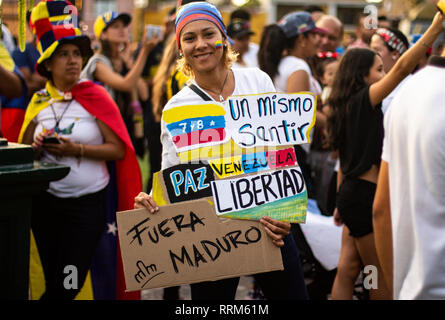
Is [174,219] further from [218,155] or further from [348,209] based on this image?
[348,209]

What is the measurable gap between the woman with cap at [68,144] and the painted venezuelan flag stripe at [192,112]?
1.31m

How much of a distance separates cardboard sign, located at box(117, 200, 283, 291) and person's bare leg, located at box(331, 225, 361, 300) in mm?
1519

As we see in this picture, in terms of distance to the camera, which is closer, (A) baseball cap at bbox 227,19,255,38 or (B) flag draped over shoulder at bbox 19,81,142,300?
(B) flag draped over shoulder at bbox 19,81,142,300

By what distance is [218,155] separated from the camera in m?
2.43

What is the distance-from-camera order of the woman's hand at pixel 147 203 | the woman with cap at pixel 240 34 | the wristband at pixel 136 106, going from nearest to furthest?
the woman's hand at pixel 147 203 → the wristband at pixel 136 106 → the woman with cap at pixel 240 34

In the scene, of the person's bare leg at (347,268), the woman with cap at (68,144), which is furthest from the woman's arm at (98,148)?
the person's bare leg at (347,268)

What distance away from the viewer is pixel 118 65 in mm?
5629

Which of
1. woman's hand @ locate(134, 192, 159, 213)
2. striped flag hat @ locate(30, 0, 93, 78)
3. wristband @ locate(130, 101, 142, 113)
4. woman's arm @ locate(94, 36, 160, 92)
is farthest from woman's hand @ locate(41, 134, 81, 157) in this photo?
wristband @ locate(130, 101, 142, 113)

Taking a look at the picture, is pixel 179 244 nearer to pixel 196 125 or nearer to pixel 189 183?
pixel 189 183

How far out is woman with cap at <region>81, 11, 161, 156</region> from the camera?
5180 millimetres

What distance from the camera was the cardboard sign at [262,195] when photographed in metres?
2.40

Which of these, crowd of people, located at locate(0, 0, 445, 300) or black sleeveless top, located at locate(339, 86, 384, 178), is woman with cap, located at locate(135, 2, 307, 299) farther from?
black sleeveless top, located at locate(339, 86, 384, 178)

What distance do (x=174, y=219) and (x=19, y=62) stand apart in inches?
140

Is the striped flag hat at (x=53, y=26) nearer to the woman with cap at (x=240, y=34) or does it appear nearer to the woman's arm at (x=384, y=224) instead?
the woman's arm at (x=384, y=224)
